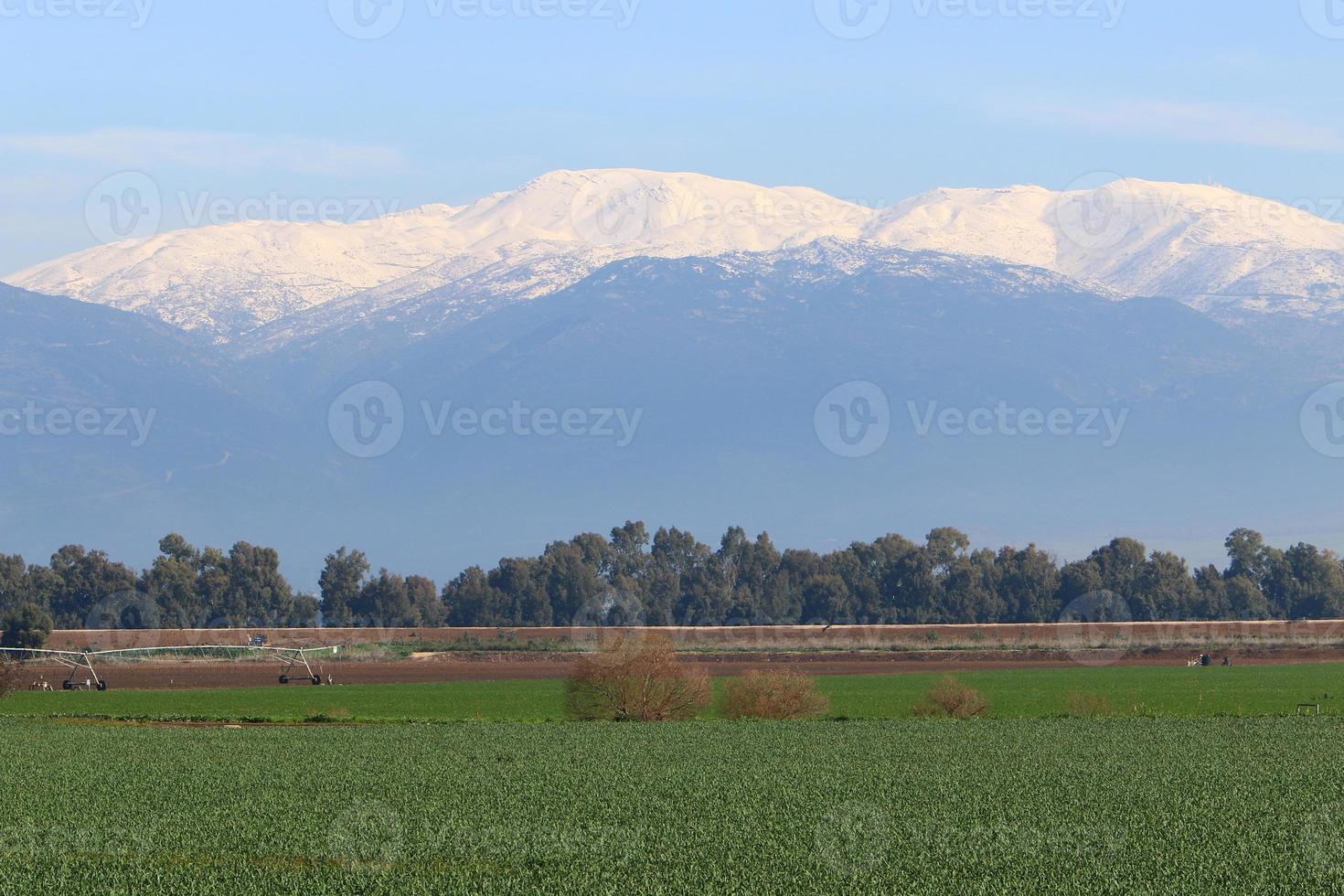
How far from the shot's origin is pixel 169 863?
29.2 metres

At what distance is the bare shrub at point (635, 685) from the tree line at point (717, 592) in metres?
113

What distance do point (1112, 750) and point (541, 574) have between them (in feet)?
465

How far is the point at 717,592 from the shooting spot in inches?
7539

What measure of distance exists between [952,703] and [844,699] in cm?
Result: 1327

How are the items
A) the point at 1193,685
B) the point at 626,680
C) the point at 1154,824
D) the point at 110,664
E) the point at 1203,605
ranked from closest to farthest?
the point at 1154,824 → the point at 626,680 → the point at 1193,685 → the point at 110,664 → the point at 1203,605

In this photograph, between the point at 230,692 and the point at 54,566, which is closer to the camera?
the point at 230,692

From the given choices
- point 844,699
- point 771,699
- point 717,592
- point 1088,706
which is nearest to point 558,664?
point 844,699

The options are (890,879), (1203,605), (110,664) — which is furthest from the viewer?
(1203,605)

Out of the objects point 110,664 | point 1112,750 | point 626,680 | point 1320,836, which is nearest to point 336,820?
point 1320,836

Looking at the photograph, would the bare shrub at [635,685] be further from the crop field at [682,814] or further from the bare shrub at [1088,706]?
the bare shrub at [1088,706]

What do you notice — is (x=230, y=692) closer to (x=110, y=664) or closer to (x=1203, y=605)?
(x=110, y=664)

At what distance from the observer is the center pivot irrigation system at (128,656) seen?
94.7 metres

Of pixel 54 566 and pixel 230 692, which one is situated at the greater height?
pixel 54 566

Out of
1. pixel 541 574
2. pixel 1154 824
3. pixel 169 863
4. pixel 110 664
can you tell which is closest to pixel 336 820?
pixel 169 863
